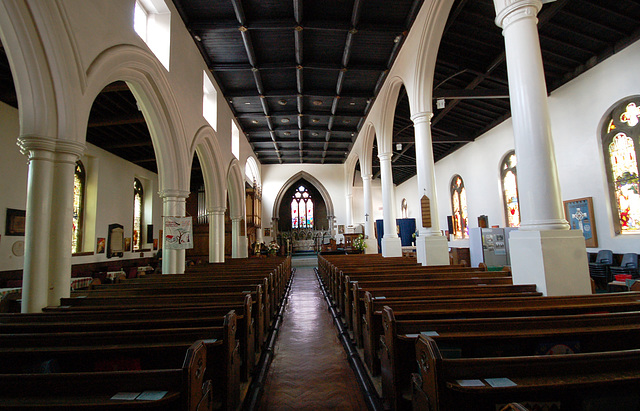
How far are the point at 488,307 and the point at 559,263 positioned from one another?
1132 mm

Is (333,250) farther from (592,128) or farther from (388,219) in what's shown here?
Result: (592,128)

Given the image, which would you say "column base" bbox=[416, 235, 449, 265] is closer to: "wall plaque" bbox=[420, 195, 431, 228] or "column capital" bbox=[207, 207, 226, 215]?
"wall plaque" bbox=[420, 195, 431, 228]

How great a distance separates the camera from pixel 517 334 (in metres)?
1.71

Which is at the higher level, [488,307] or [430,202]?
[430,202]

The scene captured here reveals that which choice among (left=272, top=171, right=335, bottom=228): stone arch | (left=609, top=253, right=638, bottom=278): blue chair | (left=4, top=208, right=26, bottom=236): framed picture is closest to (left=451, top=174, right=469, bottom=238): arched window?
(left=272, top=171, right=335, bottom=228): stone arch

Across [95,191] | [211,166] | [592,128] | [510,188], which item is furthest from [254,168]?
[592,128]

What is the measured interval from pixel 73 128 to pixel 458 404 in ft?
13.4

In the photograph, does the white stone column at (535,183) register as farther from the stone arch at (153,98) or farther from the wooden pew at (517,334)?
the stone arch at (153,98)

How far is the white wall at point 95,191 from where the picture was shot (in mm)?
6145

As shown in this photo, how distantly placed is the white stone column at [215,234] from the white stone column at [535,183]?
7.60 meters

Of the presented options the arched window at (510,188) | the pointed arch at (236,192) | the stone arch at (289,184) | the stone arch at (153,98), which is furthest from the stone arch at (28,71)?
the stone arch at (289,184)

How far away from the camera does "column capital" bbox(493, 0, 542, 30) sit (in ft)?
10.9

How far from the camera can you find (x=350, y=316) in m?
3.90

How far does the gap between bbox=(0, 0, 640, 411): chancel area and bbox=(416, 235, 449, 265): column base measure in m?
0.05
